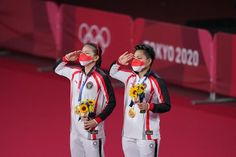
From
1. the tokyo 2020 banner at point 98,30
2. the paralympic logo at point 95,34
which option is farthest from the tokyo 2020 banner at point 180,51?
the paralympic logo at point 95,34

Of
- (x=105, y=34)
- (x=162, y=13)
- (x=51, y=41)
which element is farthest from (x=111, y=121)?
(x=162, y=13)

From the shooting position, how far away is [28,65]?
56.9 feet

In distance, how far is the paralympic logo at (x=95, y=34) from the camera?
1577 cm

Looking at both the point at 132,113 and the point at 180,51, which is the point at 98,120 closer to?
the point at 132,113

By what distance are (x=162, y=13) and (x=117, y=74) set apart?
1534cm

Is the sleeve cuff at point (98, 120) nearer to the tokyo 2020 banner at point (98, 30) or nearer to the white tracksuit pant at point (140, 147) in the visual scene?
the white tracksuit pant at point (140, 147)

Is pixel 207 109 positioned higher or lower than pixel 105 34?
lower

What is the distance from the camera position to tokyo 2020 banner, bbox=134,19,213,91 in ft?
46.9

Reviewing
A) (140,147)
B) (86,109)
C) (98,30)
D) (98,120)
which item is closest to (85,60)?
(86,109)

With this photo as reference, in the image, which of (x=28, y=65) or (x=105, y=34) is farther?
(x=28, y=65)

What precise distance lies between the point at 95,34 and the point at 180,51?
2.09m

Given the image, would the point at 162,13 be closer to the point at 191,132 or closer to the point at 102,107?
the point at 191,132

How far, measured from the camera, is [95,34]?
15945 millimetres

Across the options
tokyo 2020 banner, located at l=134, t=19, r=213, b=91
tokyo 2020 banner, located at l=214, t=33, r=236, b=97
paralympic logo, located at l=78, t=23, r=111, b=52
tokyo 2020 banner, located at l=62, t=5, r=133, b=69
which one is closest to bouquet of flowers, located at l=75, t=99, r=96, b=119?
tokyo 2020 banner, located at l=214, t=33, r=236, b=97
